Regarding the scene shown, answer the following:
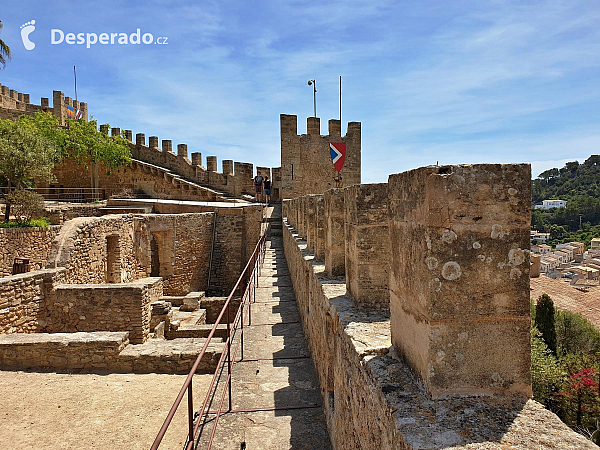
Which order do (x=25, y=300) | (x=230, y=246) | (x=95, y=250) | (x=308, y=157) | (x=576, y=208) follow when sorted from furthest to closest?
(x=576, y=208)
(x=308, y=157)
(x=230, y=246)
(x=95, y=250)
(x=25, y=300)

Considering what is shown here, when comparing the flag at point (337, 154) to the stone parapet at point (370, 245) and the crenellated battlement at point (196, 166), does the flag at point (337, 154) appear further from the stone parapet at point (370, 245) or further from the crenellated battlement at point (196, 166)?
the crenellated battlement at point (196, 166)

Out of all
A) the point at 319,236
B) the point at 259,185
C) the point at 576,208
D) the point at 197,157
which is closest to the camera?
the point at 319,236

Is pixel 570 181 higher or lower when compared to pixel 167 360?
higher

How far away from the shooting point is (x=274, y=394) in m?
4.51

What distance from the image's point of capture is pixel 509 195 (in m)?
1.66

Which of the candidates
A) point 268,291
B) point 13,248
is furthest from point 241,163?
point 268,291

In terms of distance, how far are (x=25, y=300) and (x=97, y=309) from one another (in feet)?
4.52

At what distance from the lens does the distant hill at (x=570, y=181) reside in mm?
78438

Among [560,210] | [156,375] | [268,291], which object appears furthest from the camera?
[560,210]

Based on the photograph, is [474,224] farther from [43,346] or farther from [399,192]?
[43,346]

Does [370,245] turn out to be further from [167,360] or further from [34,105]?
[34,105]

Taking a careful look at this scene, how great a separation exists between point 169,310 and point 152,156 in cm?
1689

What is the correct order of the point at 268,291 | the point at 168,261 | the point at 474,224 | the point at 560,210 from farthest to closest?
the point at 560,210 → the point at 168,261 → the point at 268,291 → the point at 474,224

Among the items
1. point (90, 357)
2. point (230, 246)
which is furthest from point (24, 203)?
point (90, 357)
